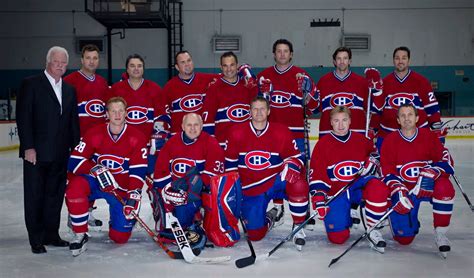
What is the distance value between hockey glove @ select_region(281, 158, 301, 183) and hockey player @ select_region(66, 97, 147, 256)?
2.86 ft

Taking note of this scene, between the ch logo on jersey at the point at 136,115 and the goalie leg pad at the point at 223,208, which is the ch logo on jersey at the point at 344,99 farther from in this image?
the ch logo on jersey at the point at 136,115

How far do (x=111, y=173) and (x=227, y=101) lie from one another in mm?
1059

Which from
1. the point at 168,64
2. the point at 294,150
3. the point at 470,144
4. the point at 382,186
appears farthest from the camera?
the point at 168,64

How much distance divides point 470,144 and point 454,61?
513cm

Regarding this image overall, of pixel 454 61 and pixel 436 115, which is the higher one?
pixel 454 61

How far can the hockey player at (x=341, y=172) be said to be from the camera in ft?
9.93

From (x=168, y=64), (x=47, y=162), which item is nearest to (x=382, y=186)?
(x=47, y=162)

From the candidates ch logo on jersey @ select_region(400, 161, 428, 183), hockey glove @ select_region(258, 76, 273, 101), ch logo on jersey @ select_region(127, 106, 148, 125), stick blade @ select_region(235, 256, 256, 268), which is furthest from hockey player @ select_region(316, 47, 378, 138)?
stick blade @ select_region(235, 256, 256, 268)

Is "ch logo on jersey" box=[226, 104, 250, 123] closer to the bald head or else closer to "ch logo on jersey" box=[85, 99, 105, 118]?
the bald head

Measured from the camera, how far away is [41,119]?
294cm

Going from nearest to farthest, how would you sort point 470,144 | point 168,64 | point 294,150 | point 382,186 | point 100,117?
point 382,186 < point 294,150 < point 100,117 < point 470,144 < point 168,64

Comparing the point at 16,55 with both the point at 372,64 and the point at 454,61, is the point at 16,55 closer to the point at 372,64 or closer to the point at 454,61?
the point at 372,64

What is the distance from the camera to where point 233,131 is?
324 centimetres

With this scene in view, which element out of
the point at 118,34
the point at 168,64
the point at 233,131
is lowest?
the point at 233,131
